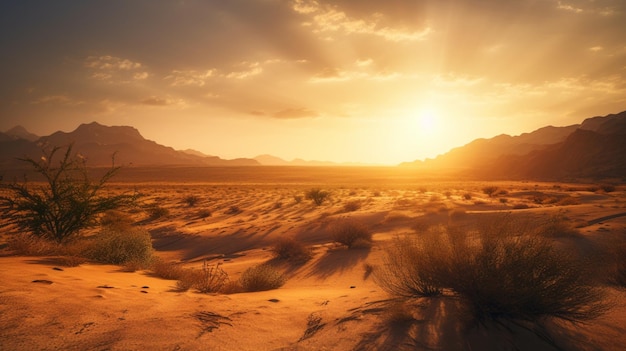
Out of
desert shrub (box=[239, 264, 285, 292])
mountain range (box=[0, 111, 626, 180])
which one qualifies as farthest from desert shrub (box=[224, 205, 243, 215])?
desert shrub (box=[239, 264, 285, 292])

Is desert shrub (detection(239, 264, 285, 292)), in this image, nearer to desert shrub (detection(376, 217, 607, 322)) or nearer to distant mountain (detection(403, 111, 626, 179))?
desert shrub (detection(376, 217, 607, 322))

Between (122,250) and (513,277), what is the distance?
9.44 meters

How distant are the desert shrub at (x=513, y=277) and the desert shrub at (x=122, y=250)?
7.78 meters

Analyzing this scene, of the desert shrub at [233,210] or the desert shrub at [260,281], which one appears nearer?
the desert shrub at [260,281]

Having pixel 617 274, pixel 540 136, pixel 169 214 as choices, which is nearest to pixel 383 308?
pixel 617 274

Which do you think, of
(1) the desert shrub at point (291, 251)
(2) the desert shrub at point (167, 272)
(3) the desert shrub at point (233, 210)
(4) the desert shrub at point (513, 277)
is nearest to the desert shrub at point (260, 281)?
(2) the desert shrub at point (167, 272)

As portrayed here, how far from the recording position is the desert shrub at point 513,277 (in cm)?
401

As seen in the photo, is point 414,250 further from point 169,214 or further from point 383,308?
point 169,214

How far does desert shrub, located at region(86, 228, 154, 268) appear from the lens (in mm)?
8766

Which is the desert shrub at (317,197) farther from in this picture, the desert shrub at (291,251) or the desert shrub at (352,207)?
the desert shrub at (291,251)

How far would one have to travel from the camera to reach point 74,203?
429 inches

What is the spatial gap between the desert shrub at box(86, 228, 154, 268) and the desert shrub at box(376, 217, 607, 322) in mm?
7780

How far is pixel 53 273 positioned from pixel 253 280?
373cm

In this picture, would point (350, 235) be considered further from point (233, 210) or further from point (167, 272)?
point (233, 210)
